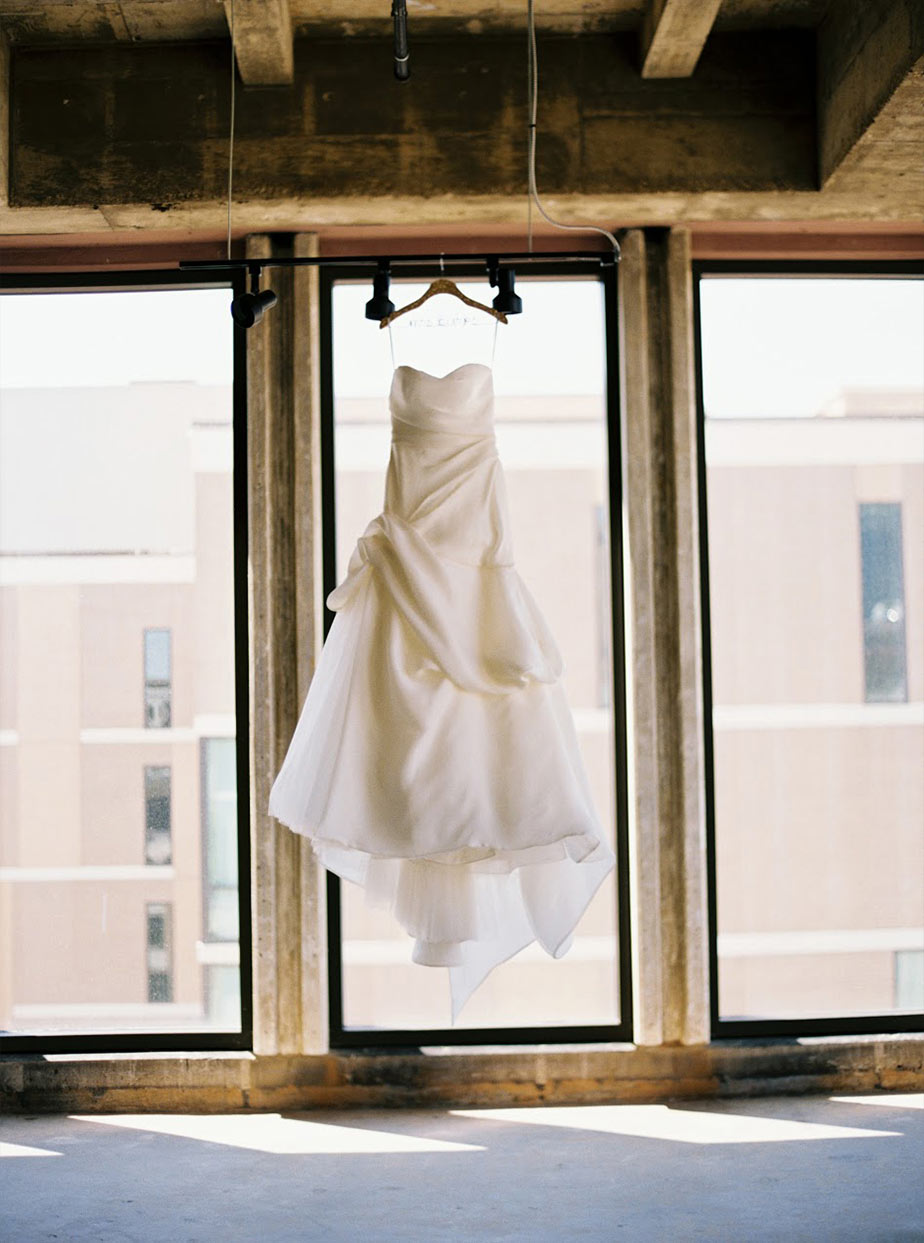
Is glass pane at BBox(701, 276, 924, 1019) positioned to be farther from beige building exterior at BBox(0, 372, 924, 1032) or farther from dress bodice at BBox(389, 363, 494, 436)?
dress bodice at BBox(389, 363, 494, 436)

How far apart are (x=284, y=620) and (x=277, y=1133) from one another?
162cm

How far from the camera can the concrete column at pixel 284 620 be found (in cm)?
415

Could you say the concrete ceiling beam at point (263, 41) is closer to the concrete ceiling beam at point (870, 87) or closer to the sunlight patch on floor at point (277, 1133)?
the concrete ceiling beam at point (870, 87)

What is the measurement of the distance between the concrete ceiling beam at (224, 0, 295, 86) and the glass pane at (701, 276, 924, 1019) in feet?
5.29

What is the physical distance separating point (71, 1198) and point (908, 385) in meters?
3.63

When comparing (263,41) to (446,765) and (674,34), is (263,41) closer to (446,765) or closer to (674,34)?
(674,34)

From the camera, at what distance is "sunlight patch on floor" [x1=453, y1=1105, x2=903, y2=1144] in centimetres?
379

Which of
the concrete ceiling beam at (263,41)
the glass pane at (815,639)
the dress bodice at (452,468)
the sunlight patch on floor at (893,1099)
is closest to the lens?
the dress bodice at (452,468)

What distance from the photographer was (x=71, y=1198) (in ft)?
11.1

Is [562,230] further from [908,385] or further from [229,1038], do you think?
[229,1038]

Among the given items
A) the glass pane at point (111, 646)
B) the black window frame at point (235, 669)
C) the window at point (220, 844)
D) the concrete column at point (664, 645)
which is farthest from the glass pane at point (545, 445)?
the window at point (220, 844)

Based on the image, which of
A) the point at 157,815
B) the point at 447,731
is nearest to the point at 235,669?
the point at 157,815

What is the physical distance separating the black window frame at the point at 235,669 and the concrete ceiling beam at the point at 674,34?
151cm

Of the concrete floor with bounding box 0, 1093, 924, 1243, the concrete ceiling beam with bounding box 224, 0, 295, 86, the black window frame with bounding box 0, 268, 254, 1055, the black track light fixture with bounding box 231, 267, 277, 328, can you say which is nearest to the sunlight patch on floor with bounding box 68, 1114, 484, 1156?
the concrete floor with bounding box 0, 1093, 924, 1243
